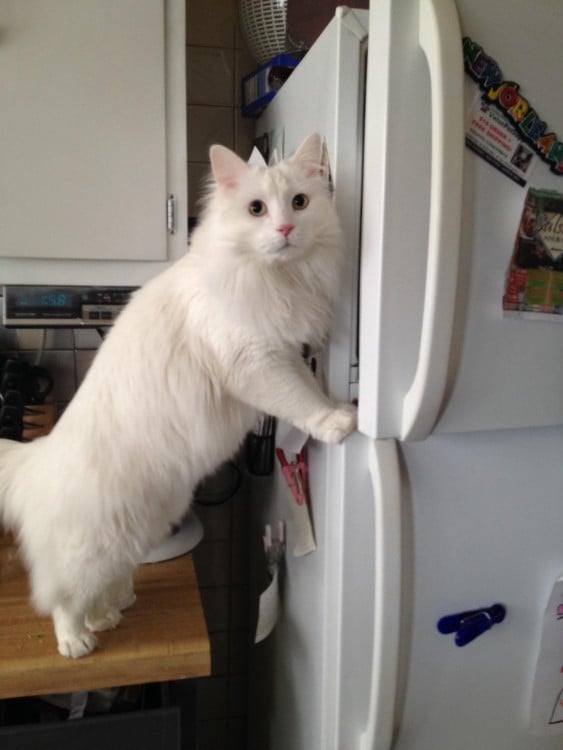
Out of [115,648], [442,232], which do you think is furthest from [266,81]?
[115,648]

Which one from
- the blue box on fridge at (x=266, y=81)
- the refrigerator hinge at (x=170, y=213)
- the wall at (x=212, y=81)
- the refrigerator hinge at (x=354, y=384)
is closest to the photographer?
the refrigerator hinge at (x=354, y=384)

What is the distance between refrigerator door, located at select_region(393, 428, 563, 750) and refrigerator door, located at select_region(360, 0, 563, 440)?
3.7 inches

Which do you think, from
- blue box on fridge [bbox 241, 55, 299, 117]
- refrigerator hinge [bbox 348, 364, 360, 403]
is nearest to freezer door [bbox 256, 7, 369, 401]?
refrigerator hinge [bbox 348, 364, 360, 403]

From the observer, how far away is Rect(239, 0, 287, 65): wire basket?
127 cm

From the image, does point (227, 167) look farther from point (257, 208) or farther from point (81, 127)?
point (81, 127)

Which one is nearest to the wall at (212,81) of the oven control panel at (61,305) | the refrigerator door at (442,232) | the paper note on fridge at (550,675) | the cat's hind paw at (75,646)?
the oven control panel at (61,305)

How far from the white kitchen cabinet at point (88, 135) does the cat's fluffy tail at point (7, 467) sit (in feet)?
1.07

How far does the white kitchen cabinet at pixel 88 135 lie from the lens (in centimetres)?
105

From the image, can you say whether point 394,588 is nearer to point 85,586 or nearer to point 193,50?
point 85,586

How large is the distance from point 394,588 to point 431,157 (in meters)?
0.63

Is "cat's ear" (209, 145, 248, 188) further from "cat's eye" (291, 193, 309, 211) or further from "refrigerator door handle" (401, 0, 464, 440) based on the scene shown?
"refrigerator door handle" (401, 0, 464, 440)

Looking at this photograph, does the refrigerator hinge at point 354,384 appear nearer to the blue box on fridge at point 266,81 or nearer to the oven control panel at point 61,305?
the oven control panel at point 61,305

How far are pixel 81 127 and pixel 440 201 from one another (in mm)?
729

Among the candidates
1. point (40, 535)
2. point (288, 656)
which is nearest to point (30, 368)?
point (40, 535)
